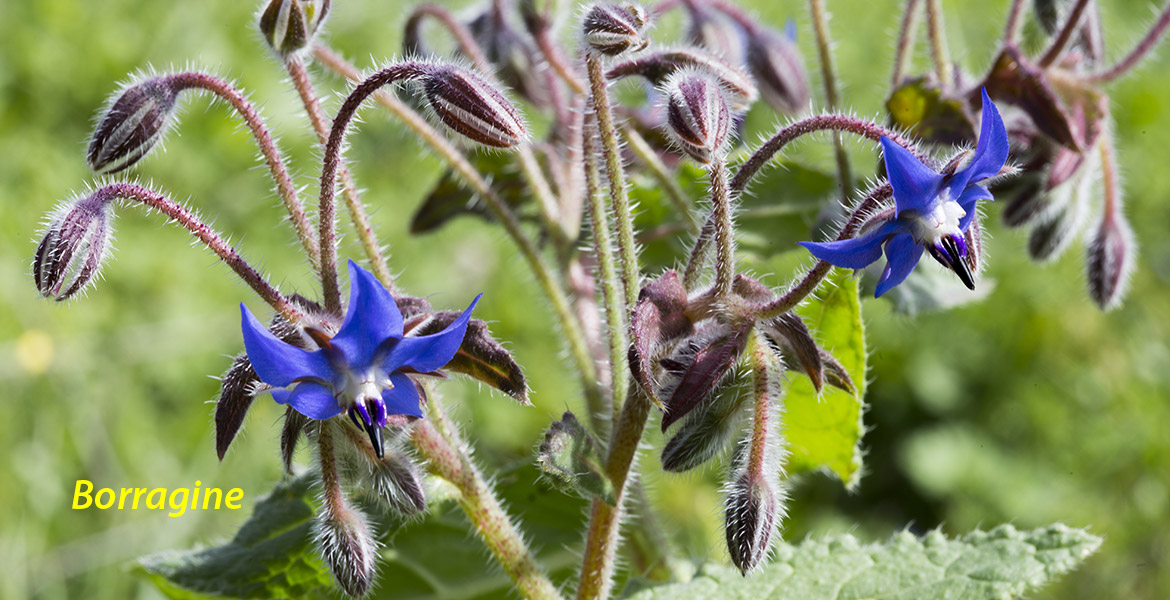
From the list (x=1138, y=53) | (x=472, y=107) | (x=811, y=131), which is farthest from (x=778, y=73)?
(x=472, y=107)

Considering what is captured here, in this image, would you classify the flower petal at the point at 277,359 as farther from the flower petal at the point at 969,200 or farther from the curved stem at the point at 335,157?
the flower petal at the point at 969,200

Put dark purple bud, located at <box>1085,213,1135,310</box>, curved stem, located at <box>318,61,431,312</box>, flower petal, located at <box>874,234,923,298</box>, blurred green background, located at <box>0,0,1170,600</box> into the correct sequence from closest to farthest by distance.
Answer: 1. flower petal, located at <box>874,234,923,298</box>
2. curved stem, located at <box>318,61,431,312</box>
3. dark purple bud, located at <box>1085,213,1135,310</box>
4. blurred green background, located at <box>0,0,1170,600</box>

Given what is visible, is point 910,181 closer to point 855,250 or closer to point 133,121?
point 855,250

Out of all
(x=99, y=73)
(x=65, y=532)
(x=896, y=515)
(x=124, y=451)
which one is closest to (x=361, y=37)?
(x=99, y=73)

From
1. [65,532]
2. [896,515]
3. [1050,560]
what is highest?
[65,532]

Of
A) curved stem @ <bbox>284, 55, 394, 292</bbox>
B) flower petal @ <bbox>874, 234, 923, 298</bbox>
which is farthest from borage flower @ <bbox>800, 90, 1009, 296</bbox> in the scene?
curved stem @ <bbox>284, 55, 394, 292</bbox>

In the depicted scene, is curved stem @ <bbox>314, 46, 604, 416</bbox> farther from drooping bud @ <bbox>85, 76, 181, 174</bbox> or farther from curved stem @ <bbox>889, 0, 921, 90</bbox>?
curved stem @ <bbox>889, 0, 921, 90</bbox>

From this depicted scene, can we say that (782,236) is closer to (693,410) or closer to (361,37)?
(693,410)
